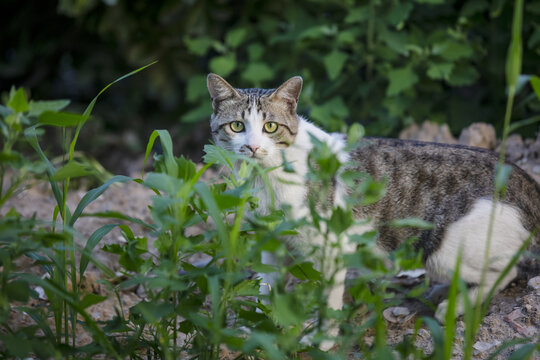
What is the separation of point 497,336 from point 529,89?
118 inches

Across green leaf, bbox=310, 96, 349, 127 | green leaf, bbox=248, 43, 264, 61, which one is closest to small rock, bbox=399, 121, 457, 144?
green leaf, bbox=310, 96, 349, 127

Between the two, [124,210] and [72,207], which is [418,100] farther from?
[72,207]

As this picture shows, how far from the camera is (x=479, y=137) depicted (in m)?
3.79

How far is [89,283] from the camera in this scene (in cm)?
282

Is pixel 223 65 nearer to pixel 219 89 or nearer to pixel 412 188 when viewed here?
pixel 219 89

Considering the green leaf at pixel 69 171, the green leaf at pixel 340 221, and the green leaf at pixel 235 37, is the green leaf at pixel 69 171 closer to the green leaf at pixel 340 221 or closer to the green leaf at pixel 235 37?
the green leaf at pixel 340 221

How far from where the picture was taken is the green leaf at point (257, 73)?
453 centimetres

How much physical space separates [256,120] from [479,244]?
1.17 m

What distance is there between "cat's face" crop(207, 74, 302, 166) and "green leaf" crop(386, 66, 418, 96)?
144cm

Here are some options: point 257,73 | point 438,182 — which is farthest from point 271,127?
point 257,73

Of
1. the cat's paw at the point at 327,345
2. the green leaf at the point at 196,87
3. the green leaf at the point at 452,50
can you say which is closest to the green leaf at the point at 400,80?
the green leaf at the point at 452,50

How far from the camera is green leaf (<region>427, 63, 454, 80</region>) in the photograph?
4.14 meters

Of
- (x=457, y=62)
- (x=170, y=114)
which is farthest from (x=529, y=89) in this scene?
(x=170, y=114)

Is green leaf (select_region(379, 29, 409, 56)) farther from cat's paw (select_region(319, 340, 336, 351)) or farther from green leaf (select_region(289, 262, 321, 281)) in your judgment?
green leaf (select_region(289, 262, 321, 281))
